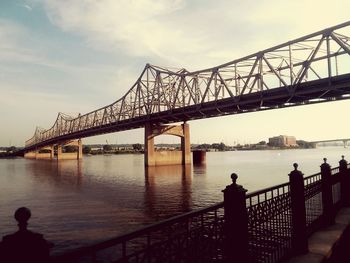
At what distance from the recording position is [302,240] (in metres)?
7.60

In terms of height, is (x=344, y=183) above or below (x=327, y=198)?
above

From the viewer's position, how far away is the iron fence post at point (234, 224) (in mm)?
5570

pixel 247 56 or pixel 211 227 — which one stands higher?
pixel 247 56

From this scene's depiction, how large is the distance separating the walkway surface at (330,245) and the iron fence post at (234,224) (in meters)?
2.10

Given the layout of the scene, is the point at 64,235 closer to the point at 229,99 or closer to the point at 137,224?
the point at 137,224

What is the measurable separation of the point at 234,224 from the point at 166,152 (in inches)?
2648

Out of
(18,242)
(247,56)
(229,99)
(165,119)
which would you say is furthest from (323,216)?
(165,119)

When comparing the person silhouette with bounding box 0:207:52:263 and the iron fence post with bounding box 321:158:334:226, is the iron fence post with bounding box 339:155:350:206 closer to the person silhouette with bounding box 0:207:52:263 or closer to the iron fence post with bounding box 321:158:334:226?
the iron fence post with bounding box 321:158:334:226

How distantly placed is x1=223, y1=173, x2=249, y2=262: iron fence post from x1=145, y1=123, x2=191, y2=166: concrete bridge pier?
62406 millimetres

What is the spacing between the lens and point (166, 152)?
72.8m

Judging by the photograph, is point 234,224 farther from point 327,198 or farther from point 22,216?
point 327,198

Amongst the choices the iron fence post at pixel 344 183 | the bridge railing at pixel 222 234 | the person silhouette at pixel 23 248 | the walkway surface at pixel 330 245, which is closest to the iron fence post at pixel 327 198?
the bridge railing at pixel 222 234

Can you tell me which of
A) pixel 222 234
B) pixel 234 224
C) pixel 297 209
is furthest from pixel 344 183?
pixel 234 224

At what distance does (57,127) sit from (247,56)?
5490 inches
